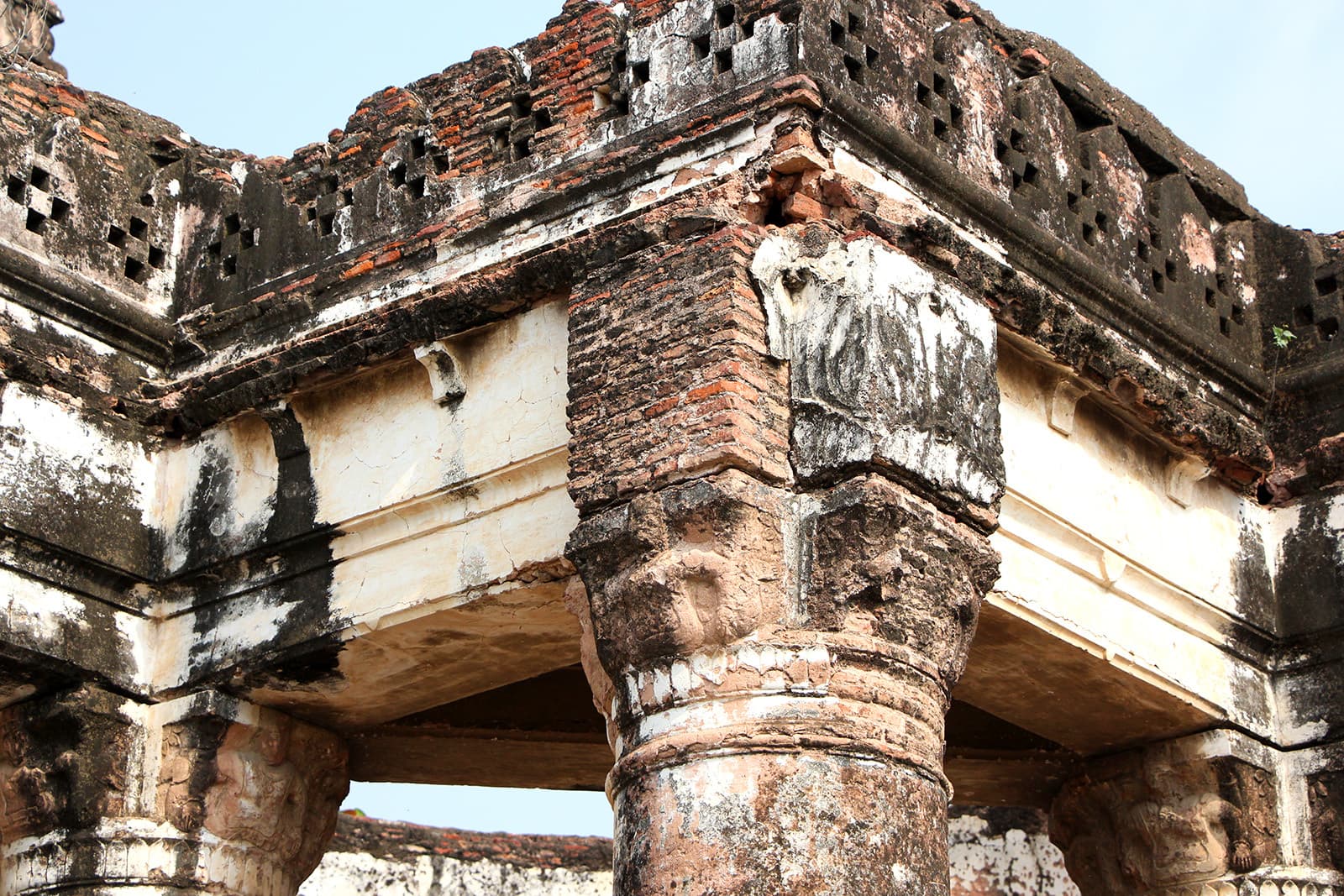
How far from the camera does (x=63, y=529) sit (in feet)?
27.0

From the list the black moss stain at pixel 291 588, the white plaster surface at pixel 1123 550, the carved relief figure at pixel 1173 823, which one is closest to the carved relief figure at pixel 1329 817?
the carved relief figure at pixel 1173 823

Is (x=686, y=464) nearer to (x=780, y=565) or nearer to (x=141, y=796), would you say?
(x=780, y=565)

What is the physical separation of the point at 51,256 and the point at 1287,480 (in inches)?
216

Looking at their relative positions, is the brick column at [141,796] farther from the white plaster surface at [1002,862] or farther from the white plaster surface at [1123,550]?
the white plaster surface at [1002,862]

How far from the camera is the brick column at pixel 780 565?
20.1ft

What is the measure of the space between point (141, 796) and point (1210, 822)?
4423 mm

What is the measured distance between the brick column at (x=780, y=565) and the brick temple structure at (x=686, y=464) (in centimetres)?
2

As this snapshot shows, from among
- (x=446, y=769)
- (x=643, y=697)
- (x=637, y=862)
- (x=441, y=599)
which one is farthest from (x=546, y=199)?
(x=446, y=769)

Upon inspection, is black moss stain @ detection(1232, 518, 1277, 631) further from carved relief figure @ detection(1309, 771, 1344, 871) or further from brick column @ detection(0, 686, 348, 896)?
brick column @ detection(0, 686, 348, 896)

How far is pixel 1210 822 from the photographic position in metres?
8.55

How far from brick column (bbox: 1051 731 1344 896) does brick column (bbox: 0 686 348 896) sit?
11.8 ft

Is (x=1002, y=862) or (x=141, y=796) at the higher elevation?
(x=1002, y=862)

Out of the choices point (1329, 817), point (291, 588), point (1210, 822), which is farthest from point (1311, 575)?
point (291, 588)

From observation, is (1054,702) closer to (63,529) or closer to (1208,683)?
(1208,683)
